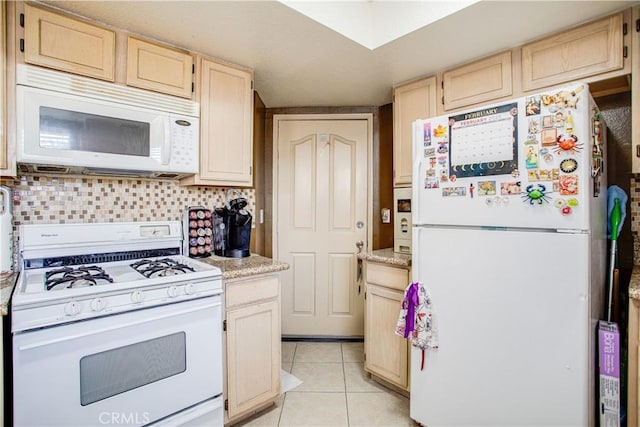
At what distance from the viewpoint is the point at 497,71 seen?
1792 mm

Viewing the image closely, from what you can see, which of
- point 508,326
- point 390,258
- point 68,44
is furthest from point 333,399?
point 68,44

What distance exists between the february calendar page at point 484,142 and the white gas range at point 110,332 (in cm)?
128

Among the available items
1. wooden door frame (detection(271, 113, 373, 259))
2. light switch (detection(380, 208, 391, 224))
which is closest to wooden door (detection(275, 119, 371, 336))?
wooden door frame (detection(271, 113, 373, 259))

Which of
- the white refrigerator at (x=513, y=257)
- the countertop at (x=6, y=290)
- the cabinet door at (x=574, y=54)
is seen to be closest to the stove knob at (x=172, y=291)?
the countertop at (x=6, y=290)

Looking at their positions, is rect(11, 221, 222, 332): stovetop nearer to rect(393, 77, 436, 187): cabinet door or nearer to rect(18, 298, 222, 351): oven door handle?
rect(18, 298, 222, 351): oven door handle

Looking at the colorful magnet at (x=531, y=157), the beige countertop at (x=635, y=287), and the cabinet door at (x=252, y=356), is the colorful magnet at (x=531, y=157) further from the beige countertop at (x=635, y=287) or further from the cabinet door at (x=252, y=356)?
the cabinet door at (x=252, y=356)

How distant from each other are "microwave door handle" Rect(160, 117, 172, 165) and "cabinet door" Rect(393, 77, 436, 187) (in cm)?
148

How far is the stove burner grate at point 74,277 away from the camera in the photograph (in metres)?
1.22

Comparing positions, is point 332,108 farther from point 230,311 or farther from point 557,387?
point 557,387

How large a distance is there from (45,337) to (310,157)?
2200mm

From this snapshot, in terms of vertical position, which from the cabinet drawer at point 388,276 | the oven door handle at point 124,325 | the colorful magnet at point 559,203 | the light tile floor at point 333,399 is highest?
the colorful magnet at point 559,203

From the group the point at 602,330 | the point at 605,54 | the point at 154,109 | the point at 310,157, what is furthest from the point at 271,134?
the point at 602,330

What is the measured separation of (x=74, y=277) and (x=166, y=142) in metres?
0.76

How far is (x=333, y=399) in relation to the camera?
1.96m
